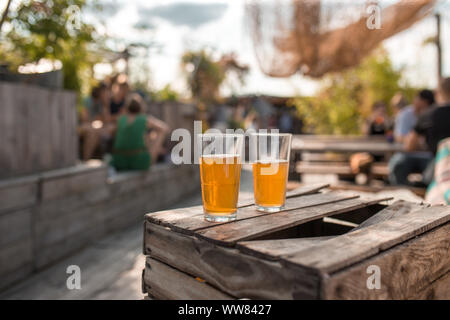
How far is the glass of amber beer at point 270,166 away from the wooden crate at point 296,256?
0.14ft

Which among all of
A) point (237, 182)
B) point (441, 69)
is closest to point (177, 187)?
point (237, 182)

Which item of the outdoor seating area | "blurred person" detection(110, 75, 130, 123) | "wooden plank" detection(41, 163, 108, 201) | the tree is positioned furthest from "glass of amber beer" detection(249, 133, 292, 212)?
the tree

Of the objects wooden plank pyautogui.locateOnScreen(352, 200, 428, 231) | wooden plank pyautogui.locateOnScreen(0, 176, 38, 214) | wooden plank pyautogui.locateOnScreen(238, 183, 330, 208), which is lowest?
wooden plank pyautogui.locateOnScreen(0, 176, 38, 214)

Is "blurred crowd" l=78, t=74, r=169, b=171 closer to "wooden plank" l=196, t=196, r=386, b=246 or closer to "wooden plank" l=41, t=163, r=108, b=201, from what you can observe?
"wooden plank" l=41, t=163, r=108, b=201

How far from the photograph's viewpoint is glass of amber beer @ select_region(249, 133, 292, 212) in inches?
39.7

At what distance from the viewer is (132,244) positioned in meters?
3.28

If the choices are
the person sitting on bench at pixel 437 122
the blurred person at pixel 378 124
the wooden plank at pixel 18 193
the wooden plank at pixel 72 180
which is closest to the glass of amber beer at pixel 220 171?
the wooden plank at pixel 18 193

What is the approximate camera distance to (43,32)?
9.23 ft

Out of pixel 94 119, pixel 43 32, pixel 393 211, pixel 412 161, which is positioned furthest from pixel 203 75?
pixel 393 211

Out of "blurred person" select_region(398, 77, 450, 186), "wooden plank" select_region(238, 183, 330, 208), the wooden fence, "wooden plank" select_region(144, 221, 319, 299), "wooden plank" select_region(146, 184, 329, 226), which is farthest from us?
"blurred person" select_region(398, 77, 450, 186)

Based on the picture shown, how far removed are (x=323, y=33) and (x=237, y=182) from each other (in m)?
3.35

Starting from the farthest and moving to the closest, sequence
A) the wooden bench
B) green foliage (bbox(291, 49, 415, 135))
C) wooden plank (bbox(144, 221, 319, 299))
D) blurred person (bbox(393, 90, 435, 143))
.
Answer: green foliage (bbox(291, 49, 415, 135)) → the wooden bench → blurred person (bbox(393, 90, 435, 143)) → wooden plank (bbox(144, 221, 319, 299))

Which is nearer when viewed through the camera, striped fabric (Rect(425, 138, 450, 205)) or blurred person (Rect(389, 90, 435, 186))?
striped fabric (Rect(425, 138, 450, 205))

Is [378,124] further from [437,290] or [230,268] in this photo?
[230,268]
